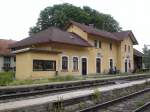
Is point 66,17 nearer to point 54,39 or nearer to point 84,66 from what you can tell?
point 84,66

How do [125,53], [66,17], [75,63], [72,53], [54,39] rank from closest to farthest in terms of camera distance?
[54,39] → [72,53] → [75,63] → [125,53] → [66,17]

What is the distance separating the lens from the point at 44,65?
1218 inches

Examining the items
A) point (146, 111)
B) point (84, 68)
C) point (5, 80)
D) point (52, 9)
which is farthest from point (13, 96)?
point (52, 9)

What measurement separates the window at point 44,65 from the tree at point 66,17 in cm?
2545

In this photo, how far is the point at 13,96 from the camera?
46.9 feet

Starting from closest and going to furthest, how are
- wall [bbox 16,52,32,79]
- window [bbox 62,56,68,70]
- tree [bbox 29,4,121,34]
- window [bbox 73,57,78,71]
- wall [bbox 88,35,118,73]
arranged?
wall [bbox 16,52,32,79], window [bbox 62,56,68,70], window [bbox 73,57,78,71], wall [bbox 88,35,118,73], tree [bbox 29,4,121,34]

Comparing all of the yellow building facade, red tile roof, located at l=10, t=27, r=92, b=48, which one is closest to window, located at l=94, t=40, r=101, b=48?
the yellow building facade

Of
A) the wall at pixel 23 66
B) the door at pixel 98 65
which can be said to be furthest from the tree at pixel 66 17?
the wall at pixel 23 66

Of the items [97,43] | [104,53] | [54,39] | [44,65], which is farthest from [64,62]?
[104,53]

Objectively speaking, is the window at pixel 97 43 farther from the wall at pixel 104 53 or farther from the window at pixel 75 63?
the window at pixel 75 63

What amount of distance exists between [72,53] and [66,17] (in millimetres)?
23699

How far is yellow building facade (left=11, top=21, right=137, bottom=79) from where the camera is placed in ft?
99.3

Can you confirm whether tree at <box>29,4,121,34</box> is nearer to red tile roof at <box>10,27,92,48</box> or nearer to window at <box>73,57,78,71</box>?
red tile roof at <box>10,27,92,48</box>

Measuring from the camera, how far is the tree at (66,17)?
59812 millimetres
